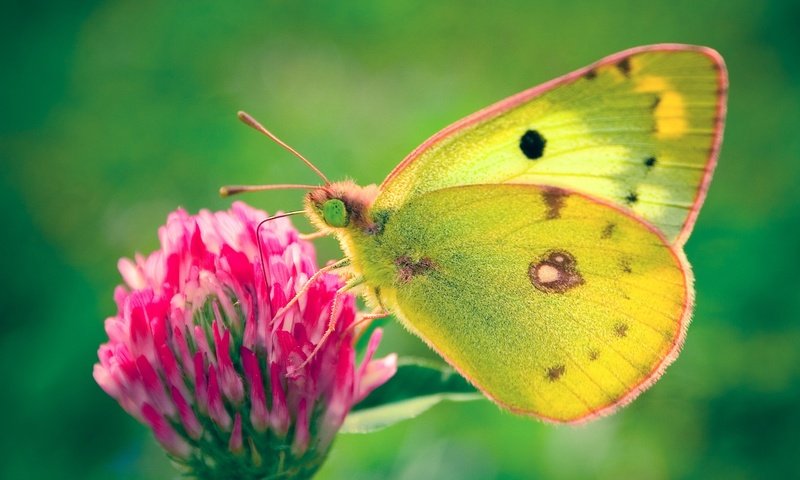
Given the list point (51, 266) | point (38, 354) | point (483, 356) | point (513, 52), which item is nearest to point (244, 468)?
point (483, 356)

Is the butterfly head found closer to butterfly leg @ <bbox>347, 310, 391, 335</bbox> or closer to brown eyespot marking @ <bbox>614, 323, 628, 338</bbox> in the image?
butterfly leg @ <bbox>347, 310, 391, 335</bbox>

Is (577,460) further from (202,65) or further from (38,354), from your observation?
(202,65)

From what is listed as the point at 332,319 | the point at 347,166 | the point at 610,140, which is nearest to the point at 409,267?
the point at 332,319

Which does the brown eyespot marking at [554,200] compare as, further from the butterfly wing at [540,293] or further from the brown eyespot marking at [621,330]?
the brown eyespot marking at [621,330]

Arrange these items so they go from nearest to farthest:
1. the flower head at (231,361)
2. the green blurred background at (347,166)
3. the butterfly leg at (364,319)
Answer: the flower head at (231,361) < the butterfly leg at (364,319) < the green blurred background at (347,166)

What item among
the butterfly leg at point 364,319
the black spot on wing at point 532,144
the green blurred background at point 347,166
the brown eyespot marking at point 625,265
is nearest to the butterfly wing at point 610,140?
the black spot on wing at point 532,144
